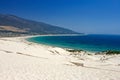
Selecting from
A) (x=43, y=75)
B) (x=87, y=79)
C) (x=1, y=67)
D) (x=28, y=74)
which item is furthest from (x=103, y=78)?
(x=1, y=67)

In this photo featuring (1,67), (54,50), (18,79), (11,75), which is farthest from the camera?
(54,50)

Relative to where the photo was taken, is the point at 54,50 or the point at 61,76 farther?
the point at 54,50

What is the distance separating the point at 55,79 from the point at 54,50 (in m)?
15.2

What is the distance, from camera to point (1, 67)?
11.7m

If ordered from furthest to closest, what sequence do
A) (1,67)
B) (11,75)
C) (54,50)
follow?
(54,50) < (1,67) < (11,75)

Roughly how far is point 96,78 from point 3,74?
5.25 m

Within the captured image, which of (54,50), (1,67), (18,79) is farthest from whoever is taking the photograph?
(54,50)

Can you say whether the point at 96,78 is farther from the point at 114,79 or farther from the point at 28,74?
the point at 28,74

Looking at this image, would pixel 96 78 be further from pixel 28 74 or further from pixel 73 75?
pixel 28 74

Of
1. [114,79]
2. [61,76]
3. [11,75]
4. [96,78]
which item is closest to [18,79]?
[11,75]

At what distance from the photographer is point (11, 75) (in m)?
10.1

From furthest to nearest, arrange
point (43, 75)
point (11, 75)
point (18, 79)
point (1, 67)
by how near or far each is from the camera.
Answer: point (1, 67), point (43, 75), point (11, 75), point (18, 79)

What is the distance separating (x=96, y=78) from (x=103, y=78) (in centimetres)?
41

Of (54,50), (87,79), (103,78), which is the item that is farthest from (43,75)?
(54,50)
